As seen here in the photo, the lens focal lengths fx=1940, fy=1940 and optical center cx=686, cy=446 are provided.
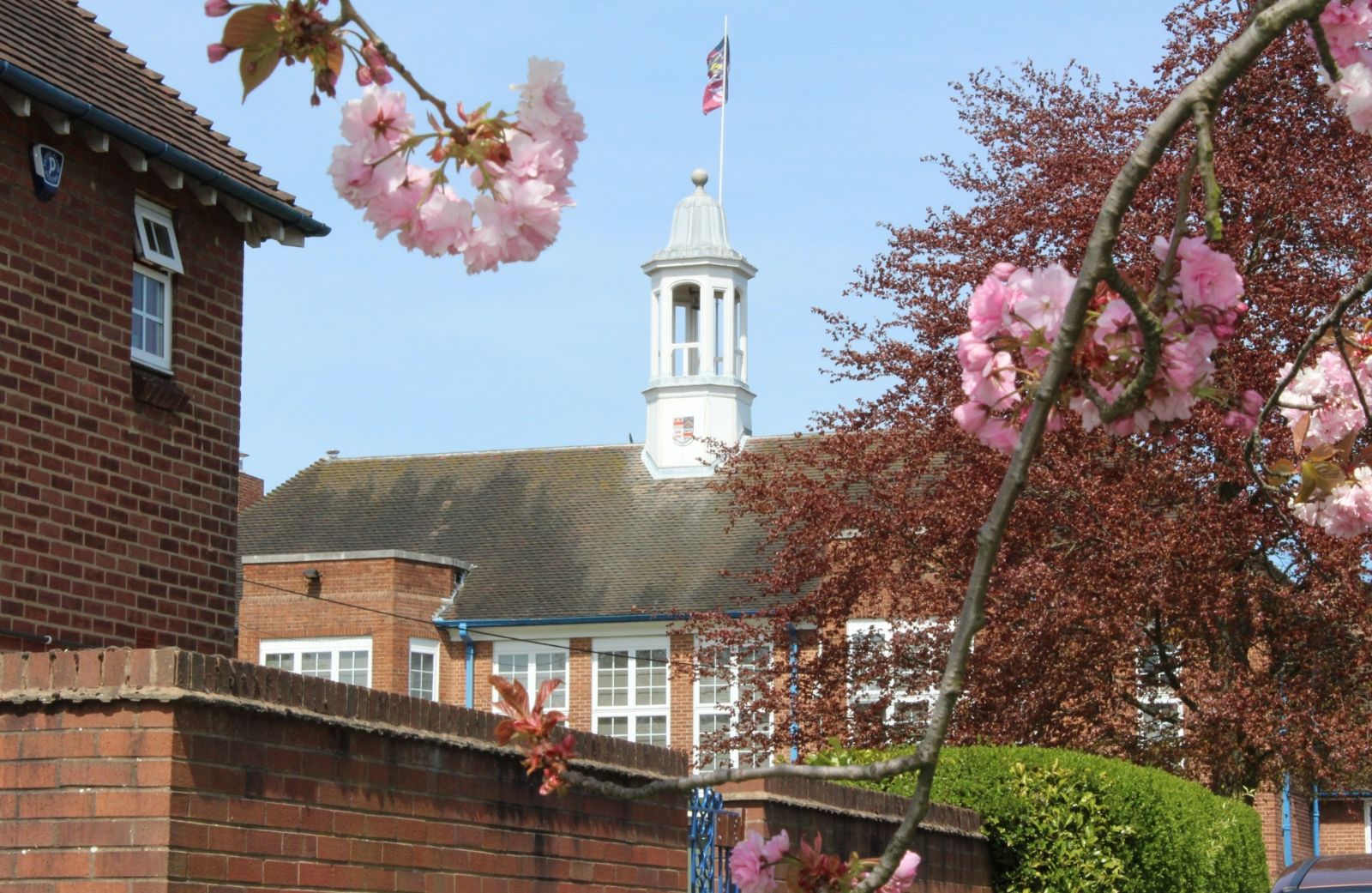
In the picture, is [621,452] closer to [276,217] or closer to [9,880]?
[276,217]

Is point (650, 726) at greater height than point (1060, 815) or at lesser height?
greater

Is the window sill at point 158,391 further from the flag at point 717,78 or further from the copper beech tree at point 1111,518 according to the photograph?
the flag at point 717,78

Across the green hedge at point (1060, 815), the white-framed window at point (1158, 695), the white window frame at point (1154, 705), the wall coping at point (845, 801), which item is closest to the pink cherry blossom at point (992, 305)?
the wall coping at point (845, 801)

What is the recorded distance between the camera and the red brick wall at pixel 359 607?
3616cm

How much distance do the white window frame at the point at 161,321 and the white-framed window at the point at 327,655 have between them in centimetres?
2282

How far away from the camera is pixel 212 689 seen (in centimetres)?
609

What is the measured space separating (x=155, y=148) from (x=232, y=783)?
25.9 ft

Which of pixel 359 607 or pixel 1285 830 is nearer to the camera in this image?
pixel 1285 830

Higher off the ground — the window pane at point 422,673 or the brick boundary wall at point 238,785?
the window pane at point 422,673


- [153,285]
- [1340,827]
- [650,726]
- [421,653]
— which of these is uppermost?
[153,285]

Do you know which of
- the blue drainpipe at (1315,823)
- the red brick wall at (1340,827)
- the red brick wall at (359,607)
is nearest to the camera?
the blue drainpipe at (1315,823)

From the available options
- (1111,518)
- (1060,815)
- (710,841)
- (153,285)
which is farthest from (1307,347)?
(1111,518)

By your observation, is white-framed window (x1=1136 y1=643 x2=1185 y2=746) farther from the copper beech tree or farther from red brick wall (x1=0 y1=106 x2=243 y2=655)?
red brick wall (x1=0 y1=106 x2=243 y2=655)

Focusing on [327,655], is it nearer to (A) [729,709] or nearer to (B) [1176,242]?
(A) [729,709]
